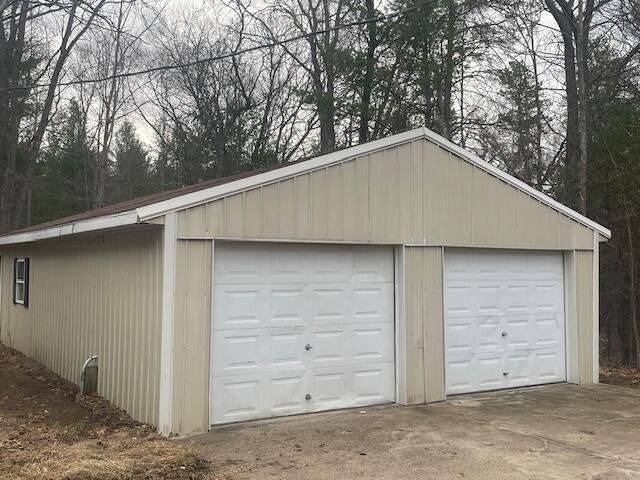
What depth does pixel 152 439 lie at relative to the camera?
5.84 m

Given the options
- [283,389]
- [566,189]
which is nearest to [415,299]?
[283,389]

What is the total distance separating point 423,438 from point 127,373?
3.34 meters

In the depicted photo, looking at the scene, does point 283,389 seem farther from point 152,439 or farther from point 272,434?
point 152,439

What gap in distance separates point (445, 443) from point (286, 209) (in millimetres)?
2949

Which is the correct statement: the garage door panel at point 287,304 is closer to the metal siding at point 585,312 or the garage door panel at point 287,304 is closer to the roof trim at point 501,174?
the roof trim at point 501,174

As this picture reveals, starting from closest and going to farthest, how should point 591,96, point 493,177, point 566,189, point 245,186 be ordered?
point 245,186
point 493,177
point 566,189
point 591,96

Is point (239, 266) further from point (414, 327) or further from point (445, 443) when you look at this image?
point (445, 443)

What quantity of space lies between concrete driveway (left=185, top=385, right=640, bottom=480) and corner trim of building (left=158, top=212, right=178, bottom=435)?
424 mm

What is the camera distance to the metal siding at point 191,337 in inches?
240

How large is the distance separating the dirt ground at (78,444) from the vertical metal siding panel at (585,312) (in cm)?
628

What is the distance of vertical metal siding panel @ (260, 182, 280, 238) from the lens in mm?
6688

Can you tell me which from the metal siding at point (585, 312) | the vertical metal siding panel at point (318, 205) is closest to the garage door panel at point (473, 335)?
the metal siding at point (585, 312)

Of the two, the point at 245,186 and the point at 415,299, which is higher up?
the point at 245,186

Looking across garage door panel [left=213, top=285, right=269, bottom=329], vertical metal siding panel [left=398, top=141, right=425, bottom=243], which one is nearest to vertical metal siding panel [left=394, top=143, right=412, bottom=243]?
vertical metal siding panel [left=398, top=141, right=425, bottom=243]
